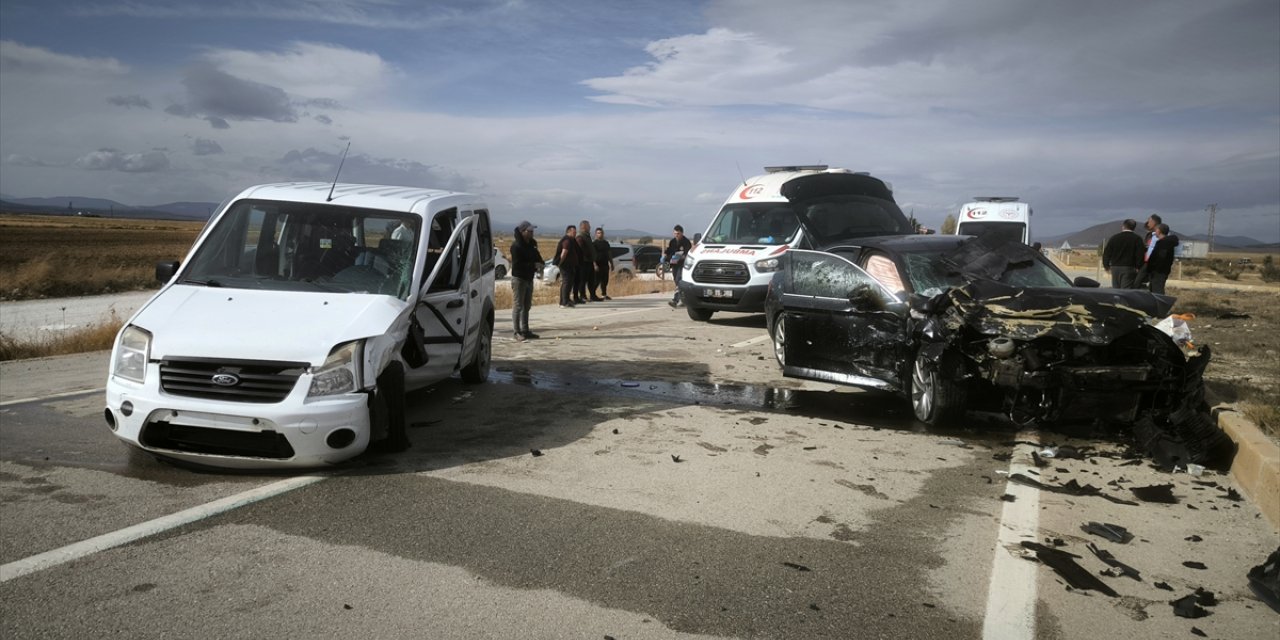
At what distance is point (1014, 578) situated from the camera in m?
4.43

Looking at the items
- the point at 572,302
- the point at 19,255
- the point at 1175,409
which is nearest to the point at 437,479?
the point at 1175,409

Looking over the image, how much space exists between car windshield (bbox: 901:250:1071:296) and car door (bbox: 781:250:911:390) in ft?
1.01

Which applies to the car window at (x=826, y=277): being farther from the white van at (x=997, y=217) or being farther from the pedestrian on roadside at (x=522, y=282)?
the white van at (x=997, y=217)

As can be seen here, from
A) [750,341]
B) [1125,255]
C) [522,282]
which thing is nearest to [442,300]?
[522,282]

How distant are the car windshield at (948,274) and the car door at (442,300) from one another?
13.1 feet

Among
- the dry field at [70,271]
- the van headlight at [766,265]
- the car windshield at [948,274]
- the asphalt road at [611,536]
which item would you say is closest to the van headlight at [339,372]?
the asphalt road at [611,536]

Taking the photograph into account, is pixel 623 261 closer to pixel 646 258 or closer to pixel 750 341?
pixel 646 258

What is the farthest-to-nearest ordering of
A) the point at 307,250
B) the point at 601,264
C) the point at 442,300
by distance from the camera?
the point at 601,264 < the point at 442,300 < the point at 307,250

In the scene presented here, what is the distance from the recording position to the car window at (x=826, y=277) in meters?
8.72

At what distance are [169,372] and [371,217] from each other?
228 cm

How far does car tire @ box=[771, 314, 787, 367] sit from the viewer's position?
31.1ft

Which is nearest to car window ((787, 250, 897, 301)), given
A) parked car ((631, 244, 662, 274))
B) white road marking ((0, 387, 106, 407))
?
white road marking ((0, 387, 106, 407))

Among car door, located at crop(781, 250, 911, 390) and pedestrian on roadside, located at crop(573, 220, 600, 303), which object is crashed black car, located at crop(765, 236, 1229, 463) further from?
pedestrian on roadside, located at crop(573, 220, 600, 303)

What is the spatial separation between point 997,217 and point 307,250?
69.7ft
